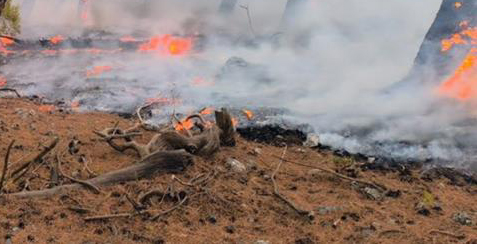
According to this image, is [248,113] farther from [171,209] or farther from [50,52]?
[50,52]

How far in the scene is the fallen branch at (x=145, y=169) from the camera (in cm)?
576

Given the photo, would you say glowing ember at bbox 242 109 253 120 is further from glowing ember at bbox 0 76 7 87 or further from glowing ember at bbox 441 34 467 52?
glowing ember at bbox 0 76 7 87

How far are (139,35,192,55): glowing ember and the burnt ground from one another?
10.4 metres

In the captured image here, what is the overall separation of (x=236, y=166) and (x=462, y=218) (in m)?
2.84

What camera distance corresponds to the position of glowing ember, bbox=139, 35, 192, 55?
1783cm

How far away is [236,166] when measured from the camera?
6.90 metres

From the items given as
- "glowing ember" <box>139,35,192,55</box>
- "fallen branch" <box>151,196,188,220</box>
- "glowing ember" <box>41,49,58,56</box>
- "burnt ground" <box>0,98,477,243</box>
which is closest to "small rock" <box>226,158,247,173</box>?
Answer: "burnt ground" <box>0,98,477,243</box>

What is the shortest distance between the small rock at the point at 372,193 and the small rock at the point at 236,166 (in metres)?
1.61

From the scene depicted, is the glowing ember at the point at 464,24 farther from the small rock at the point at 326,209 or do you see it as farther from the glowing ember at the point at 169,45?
the glowing ember at the point at 169,45

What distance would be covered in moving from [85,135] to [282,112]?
3636mm

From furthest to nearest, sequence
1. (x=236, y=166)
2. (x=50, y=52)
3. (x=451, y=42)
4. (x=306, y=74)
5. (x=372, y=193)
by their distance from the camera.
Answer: (x=50, y=52), (x=306, y=74), (x=451, y=42), (x=236, y=166), (x=372, y=193)

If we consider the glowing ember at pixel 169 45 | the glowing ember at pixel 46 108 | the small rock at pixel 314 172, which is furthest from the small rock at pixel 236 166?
the glowing ember at pixel 169 45

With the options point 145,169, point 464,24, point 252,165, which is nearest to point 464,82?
point 464,24

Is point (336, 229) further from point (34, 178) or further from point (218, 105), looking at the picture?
point (218, 105)
